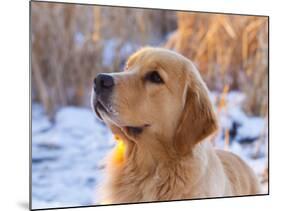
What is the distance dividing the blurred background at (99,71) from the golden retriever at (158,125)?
9.9 inches

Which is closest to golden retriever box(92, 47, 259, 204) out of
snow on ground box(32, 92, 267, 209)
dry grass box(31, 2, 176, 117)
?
snow on ground box(32, 92, 267, 209)

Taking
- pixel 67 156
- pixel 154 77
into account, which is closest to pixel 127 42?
pixel 154 77

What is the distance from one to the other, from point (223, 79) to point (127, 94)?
860 millimetres

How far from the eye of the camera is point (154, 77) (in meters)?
2.39

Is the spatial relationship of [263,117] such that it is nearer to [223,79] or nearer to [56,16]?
[223,79]

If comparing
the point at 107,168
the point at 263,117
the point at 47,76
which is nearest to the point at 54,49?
the point at 47,76

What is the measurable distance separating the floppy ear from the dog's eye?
0.48ft

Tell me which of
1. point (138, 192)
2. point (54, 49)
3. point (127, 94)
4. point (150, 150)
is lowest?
point (138, 192)

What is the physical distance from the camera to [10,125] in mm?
2479

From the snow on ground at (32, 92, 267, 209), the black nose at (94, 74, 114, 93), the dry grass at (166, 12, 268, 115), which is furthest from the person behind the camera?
the dry grass at (166, 12, 268, 115)

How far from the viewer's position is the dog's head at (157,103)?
2350 millimetres

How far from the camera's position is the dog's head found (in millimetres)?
2350

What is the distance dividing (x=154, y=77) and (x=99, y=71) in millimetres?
475

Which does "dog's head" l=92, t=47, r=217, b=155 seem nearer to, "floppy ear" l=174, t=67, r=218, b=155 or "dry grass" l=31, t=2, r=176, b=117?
"floppy ear" l=174, t=67, r=218, b=155
